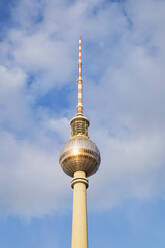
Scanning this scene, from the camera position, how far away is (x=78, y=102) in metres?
86.2

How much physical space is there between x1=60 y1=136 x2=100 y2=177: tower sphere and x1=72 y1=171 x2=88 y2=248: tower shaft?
1418 millimetres

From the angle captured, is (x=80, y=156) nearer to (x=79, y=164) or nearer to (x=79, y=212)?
(x=79, y=164)

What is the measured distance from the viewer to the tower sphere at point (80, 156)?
73.8m

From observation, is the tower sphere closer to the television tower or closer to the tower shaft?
the television tower

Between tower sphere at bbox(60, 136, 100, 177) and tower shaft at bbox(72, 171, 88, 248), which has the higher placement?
tower sphere at bbox(60, 136, 100, 177)

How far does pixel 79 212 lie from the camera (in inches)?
2707

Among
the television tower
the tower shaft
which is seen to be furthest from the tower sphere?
the tower shaft

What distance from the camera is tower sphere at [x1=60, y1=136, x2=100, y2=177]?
73.8 meters

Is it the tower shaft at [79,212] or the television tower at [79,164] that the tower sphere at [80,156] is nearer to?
the television tower at [79,164]

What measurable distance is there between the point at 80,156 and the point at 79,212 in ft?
35.3

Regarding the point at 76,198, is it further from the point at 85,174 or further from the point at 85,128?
the point at 85,128

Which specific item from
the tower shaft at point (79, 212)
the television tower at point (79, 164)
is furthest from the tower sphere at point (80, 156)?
the tower shaft at point (79, 212)

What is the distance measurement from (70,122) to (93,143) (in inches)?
304

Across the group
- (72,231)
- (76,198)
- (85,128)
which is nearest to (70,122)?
(85,128)
